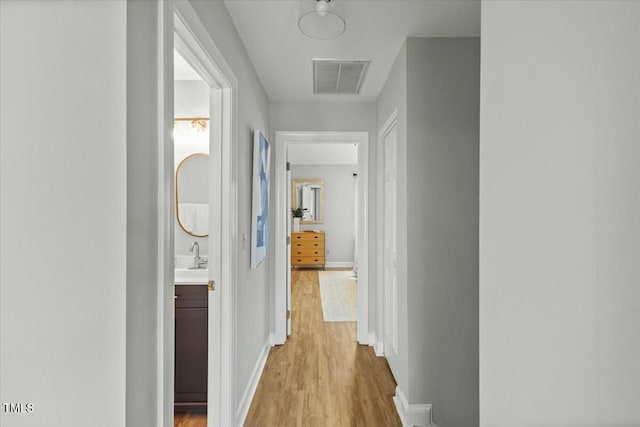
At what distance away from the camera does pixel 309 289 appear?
6.34 m

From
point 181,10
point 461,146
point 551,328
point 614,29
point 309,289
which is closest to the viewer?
point 614,29

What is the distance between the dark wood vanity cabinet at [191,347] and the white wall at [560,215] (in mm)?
1861

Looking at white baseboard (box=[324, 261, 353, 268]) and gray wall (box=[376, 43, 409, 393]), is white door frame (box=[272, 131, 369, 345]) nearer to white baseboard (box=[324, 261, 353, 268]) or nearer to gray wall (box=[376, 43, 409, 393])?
gray wall (box=[376, 43, 409, 393])

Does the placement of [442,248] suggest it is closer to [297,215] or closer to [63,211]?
[63,211]

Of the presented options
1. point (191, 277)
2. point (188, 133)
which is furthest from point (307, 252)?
point (191, 277)

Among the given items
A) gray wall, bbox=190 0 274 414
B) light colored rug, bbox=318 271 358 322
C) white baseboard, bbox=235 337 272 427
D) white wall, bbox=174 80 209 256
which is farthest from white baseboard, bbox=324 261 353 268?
white wall, bbox=174 80 209 256

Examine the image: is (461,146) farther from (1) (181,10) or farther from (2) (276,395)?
(2) (276,395)

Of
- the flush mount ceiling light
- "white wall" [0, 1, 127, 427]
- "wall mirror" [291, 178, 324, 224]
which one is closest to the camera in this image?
"white wall" [0, 1, 127, 427]

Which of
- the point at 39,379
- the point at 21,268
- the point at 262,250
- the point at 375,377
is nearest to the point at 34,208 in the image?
the point at 21,268

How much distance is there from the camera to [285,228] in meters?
3.74

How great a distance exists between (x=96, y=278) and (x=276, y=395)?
6.98 feet

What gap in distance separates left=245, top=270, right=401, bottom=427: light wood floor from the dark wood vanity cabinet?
40 centimetres

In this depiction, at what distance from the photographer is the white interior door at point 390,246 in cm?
289

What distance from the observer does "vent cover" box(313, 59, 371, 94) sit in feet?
9.05
